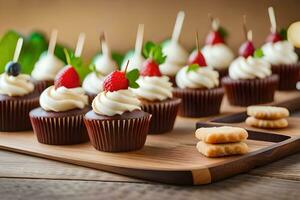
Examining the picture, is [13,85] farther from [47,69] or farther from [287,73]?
[287,73]

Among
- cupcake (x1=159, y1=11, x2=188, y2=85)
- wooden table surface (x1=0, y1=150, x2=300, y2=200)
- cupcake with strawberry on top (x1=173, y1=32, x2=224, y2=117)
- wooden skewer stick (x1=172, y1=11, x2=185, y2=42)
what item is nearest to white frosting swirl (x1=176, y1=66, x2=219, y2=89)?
cupcake with strawberry on top (x1=173, y1=32, x2=224, y2=117)

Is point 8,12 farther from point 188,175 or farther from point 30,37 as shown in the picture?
point 188,175

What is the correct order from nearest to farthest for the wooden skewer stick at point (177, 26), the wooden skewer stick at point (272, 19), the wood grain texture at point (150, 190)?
1. the wood grain texture at point (150, 190)
2. the wooden skewer stick at point (272, 19)
3. the wooden skewer stick at point (177, 26)

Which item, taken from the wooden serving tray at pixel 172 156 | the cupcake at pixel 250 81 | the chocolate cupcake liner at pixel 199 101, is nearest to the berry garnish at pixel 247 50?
the cupcake at pixel 250 81

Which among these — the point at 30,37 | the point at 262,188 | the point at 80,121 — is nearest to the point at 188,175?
the point at 262,188

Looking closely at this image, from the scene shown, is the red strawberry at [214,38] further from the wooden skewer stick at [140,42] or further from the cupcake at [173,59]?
the wooden skewer stick at [140,42]

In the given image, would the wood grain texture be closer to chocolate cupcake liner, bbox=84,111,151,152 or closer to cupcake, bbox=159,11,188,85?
chocolate cupcake liner, bbox=84,111,151,152
